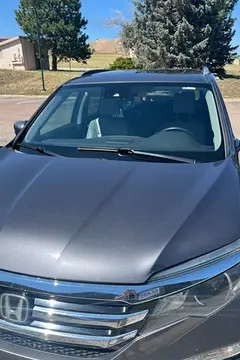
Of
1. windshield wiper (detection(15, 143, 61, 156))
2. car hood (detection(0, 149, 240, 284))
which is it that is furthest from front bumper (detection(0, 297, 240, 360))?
windshield wiper (detection(15, 143, 61, 156))

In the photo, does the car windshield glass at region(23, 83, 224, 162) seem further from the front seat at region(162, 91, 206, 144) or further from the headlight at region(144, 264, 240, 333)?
the headlight at region(144, 264, 240, 333)

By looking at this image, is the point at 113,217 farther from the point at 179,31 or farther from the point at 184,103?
the point at 179,31

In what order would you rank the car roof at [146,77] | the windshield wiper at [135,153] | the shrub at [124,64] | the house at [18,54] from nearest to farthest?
the windshield wiper at [135,153]
the car roof at [146,77]
the shrub at [124,64]
the house at [18,54]

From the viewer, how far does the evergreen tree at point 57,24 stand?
3685 centimetres

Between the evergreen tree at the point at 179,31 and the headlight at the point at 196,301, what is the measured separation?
82.3 ft

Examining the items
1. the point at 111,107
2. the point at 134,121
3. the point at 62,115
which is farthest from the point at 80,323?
the point at 62,115

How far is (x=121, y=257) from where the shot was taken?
1.57 m

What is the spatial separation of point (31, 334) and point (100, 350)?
0.94ft

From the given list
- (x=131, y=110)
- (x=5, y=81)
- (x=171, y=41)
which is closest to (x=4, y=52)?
(x=5, y=81)

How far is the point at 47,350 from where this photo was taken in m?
1.50

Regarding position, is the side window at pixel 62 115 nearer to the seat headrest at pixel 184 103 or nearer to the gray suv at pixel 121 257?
the gray suv at pixel 121 257

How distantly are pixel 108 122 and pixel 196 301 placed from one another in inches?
76.6

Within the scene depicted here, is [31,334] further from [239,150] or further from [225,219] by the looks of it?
[239,150]

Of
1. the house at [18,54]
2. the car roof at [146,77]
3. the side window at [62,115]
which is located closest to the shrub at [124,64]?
the house at [18,54]
